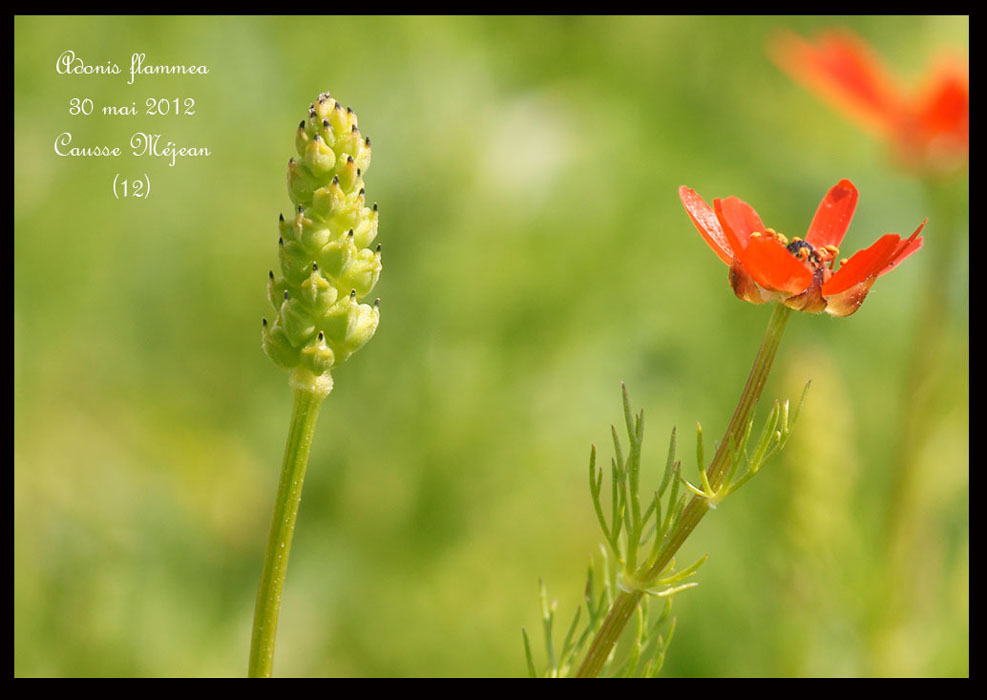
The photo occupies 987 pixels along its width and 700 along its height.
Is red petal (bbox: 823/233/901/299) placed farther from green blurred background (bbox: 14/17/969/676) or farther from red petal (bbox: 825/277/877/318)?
green blurred background (bbox: 14/17/969/676)

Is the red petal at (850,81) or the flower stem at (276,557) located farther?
the red petal at (850,81)

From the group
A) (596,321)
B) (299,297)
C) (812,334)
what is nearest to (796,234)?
(812,334)

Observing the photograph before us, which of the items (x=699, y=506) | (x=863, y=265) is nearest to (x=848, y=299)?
(x=863, y=265)

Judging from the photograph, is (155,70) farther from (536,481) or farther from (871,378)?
(871,378)

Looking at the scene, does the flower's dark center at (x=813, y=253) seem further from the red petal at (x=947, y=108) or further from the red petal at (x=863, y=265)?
the red petal at (x=947, y=108)

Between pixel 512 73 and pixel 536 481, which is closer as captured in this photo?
pixel 536 481

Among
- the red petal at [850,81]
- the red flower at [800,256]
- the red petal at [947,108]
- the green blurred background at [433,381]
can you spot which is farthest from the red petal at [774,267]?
the red petal at [947,108]
